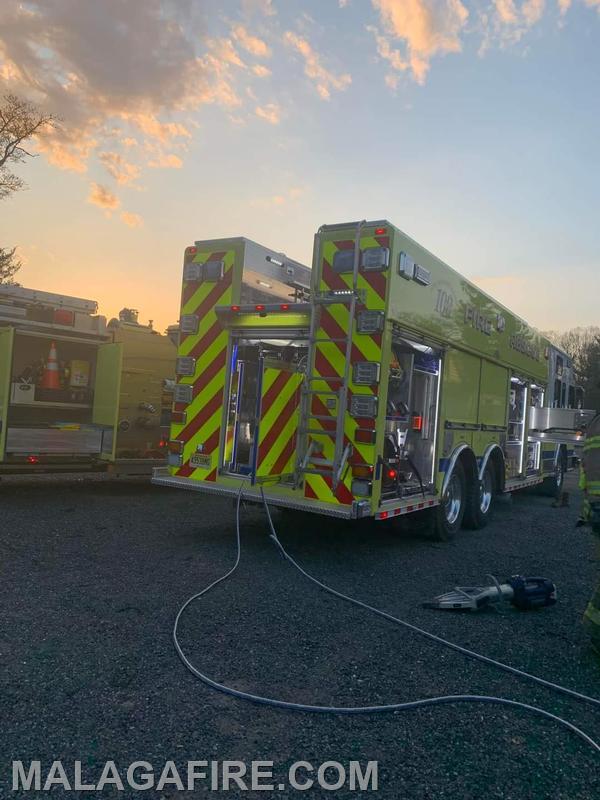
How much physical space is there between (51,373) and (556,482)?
9692mm

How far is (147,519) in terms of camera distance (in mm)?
6973

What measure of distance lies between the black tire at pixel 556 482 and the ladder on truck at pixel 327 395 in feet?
26.5

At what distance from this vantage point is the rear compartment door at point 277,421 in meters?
5.88

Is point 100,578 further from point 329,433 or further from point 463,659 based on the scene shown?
point 463,659

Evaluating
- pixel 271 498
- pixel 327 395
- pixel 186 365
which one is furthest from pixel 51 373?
pixel 327 395

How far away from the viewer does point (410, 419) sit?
6.37m

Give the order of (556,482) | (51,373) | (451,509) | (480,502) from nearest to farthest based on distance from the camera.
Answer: (451,509), (480,502), (51,373), (556,482)

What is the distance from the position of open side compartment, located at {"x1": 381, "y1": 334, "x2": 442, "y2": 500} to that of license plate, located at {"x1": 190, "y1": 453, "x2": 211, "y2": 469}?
181 centimetres

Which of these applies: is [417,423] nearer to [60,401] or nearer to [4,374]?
[4,374]

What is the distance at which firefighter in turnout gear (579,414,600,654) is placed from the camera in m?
3.54

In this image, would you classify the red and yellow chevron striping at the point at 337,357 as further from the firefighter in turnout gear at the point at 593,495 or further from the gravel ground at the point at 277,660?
the firefighter in turnout gear at the point at 593,495

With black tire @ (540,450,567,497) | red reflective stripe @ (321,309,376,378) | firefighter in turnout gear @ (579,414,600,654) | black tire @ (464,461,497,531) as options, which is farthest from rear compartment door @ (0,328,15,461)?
black tire @ (540,450,567,497)

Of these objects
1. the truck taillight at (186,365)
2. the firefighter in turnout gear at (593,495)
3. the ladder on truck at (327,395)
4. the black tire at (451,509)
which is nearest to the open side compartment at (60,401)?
the truck taillight at (186,365)

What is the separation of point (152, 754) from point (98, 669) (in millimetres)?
801
